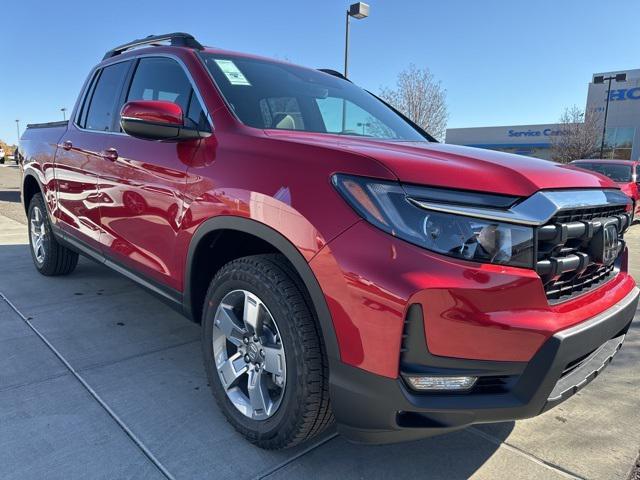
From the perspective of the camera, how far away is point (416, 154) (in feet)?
6.34

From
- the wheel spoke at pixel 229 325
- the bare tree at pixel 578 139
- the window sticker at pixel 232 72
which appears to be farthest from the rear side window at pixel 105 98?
the bare tree at pixel 578 139

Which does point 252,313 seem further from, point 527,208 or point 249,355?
point 527,208

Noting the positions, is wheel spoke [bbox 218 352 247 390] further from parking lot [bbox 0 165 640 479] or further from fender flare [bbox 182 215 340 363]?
fender flare [bbox 182 215 340 363]

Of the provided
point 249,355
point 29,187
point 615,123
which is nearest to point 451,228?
point 249,355

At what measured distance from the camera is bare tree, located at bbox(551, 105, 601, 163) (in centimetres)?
3089

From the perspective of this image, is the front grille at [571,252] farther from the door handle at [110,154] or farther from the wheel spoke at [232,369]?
the door handle at [110,154]

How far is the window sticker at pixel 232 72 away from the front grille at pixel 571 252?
1.79 metres

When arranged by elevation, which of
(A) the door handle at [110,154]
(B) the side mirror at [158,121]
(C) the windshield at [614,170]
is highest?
(B) the side mirror at [158,121]

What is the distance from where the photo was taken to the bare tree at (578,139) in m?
30.9

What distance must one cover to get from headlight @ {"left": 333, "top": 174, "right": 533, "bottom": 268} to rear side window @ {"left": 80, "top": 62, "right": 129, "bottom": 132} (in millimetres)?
2544

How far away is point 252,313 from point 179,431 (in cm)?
75

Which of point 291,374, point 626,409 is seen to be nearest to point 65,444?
point 291,374

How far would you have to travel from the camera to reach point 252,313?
84.6 inches

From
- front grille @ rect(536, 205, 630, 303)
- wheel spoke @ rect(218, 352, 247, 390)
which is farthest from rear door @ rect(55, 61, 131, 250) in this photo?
front grille @ rect(536, 205, 630, 303)
